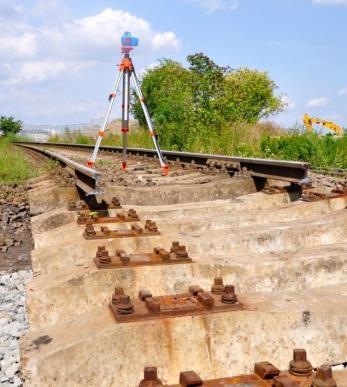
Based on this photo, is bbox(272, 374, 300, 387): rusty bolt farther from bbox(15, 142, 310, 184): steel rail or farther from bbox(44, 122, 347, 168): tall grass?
bbox(44, 122, 347, 168): tall grass

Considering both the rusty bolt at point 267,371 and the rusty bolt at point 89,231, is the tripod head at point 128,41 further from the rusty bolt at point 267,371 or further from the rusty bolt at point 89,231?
the rusty bolt at point 267,371

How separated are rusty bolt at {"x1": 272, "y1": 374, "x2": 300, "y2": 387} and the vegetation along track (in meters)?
0.08

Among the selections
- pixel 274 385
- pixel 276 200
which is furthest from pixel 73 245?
pixel 276 200

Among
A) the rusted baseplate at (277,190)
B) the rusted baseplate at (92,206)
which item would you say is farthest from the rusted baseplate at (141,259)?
the rusted baseplate at (277,190)

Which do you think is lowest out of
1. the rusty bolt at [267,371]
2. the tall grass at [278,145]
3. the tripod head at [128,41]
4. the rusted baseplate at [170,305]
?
the rusty bolt at [267,371]

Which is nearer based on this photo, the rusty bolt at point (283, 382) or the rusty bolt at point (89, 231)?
the rusty bolt at point (283, 382)

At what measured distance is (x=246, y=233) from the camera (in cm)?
329

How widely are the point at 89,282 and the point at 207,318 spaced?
734 millimetres

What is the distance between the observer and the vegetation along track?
196 centimetres

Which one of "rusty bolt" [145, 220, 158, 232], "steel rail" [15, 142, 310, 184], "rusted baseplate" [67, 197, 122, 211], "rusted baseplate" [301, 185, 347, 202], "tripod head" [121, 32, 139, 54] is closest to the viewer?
"rusty bolt" [145, 220, 158, 232]

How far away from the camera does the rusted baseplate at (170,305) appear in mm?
2035

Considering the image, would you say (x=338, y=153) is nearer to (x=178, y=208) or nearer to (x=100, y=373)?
(x=178, y=208)

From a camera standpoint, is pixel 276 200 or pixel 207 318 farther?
pixel 276 200

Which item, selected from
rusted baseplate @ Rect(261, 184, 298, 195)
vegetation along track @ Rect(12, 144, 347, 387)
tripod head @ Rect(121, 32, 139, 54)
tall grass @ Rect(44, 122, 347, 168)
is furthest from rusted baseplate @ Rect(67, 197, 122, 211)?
tall grass @ Rect(44, 122, 347, 168)
